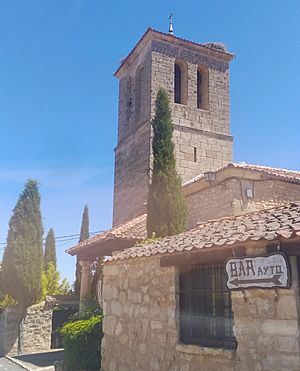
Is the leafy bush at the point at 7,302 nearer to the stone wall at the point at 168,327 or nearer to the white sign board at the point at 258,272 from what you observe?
the stone wall at the point at 168,327

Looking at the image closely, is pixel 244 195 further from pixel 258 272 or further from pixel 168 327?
pixel 258 272

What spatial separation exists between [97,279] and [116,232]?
3.27 m

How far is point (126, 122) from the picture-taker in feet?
72.1

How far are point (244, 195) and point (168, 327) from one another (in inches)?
243

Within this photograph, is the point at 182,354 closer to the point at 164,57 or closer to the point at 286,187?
the point at 286,187

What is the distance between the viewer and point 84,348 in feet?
29.2

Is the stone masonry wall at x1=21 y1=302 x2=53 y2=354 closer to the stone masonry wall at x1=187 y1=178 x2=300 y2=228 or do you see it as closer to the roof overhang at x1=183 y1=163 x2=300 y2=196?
the stone masonry wall at x1=187 y1=178 x2=300 y2=228

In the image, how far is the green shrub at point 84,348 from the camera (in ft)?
28.8

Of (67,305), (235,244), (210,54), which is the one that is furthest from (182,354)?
(210,54)

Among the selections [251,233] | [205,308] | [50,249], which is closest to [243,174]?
[205,308]

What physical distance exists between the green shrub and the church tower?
30.5ft

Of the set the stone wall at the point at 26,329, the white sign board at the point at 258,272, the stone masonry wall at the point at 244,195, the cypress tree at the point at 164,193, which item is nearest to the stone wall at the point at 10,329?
the stone wall at the point at 26,329

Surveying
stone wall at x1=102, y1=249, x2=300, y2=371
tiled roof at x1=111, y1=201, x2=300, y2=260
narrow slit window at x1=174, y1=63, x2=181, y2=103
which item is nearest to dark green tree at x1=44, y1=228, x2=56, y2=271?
narrow slit window at x1=174, y1=63, x2=181, y2=103

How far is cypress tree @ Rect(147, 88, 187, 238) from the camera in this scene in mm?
11758
